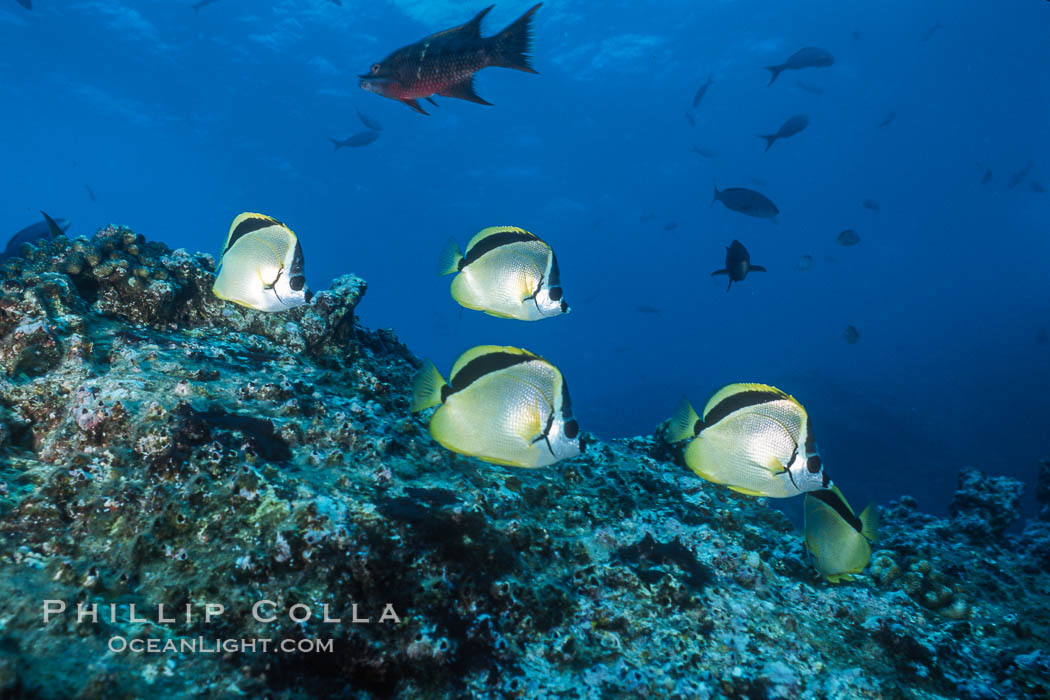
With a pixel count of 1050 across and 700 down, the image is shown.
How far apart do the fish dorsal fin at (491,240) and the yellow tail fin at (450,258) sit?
0.05 m

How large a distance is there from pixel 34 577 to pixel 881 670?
4287 mm

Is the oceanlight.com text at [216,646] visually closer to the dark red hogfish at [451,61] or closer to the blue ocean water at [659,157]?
the dark red hogfish at [451,61]

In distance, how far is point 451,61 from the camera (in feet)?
9.70

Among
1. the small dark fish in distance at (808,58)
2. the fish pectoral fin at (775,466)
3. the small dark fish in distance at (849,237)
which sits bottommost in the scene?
the fish pectoral fin at (775,466)

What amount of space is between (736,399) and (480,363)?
4.08ft

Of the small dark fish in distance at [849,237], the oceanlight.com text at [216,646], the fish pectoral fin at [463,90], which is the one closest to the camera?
the oceanlight.com text at [216,646]

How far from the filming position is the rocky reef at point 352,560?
195 cm

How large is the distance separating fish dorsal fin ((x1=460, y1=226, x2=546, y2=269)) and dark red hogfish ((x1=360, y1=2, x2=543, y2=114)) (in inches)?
33.8

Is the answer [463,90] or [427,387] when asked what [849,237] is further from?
[427,387]

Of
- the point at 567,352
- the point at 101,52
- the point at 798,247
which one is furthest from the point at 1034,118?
the point at 101,52

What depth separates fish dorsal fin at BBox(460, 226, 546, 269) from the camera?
8.94 feet

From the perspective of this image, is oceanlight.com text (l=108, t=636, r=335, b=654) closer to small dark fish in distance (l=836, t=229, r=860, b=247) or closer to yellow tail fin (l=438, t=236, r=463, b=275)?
yellow tail fin (l=438, t=236, r=463, b=275)

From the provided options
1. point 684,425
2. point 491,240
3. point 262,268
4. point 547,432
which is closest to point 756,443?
point 684,425

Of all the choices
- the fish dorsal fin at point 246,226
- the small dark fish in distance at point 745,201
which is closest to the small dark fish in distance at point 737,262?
the small dark fish in distance at point 745,201
